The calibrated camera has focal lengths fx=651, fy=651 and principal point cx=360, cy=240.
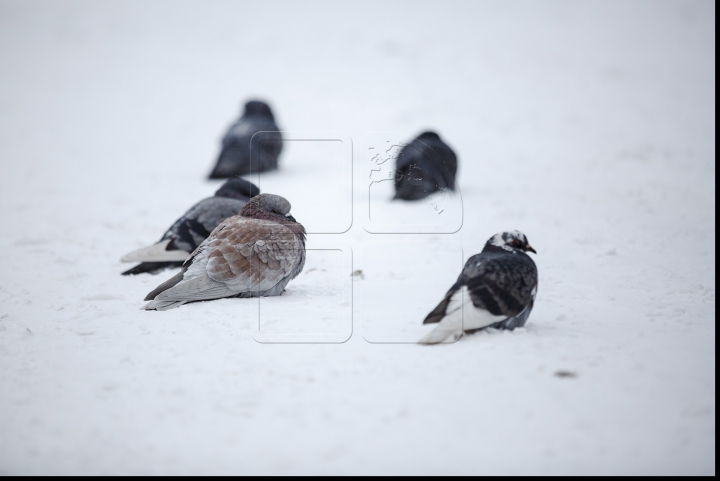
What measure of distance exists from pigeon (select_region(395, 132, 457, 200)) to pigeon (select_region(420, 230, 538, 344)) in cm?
152

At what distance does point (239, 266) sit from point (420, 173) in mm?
1921

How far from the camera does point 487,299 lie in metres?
3.17

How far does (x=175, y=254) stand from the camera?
512 centimetres

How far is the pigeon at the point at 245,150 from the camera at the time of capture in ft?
26.5

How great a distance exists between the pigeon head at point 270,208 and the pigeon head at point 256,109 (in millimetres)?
4715

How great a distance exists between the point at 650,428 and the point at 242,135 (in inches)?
268

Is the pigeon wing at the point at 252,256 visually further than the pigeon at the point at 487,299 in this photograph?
Yes

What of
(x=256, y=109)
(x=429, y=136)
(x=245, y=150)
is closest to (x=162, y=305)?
(x=429, y=136)

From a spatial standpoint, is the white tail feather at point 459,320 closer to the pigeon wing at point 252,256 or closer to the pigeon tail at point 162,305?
the pigeon wing at point 252,256

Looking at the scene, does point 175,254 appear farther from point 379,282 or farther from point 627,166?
point 627,166

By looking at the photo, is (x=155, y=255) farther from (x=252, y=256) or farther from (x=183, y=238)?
(x=252, y=256)

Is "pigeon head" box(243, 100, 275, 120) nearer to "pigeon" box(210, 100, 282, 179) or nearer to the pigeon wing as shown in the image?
"pigeon" box(210, 100, 282, 179)

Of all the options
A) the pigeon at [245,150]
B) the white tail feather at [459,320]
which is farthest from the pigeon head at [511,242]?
the pigeon at [245,150]

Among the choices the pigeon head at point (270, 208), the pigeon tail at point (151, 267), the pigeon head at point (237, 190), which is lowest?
the pigeon tail at point (151, 267)
